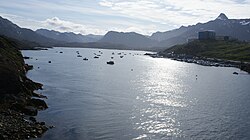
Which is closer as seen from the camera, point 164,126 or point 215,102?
point 164,126

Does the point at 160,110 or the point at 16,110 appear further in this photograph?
the point at 160,110

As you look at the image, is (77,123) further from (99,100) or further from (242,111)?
(242,111)

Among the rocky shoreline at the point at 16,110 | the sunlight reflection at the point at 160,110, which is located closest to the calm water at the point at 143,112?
the sunlight reflection at the point at 160,110

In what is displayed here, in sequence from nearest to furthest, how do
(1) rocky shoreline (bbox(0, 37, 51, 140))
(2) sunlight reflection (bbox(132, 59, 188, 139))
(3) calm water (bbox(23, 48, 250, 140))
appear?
1. (1) rocky shoreline (bbox(0, 37, 51, 140))
2. (3) calm water (bbox(23, 48, 250, 140))
3. (2) sunlight reflection (bbox(132, 59, 188, 139))

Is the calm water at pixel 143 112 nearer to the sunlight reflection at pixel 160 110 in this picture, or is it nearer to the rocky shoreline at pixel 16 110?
the sunlight reflection at pixel 160 110

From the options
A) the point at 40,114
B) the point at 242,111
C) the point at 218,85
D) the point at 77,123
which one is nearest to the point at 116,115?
the point at 77,123

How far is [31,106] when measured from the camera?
170 feet

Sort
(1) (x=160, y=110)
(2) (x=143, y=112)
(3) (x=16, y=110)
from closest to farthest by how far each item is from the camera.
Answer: (3) (x=16, y=110), (2) (x=143, y=112), (1) (x=160, y=110)

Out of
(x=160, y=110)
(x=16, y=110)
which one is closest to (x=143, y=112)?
(x=160, y=110)

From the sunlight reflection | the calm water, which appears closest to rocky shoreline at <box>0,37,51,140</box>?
the calm water

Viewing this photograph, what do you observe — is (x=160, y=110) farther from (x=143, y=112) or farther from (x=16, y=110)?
(x=16, y=110)

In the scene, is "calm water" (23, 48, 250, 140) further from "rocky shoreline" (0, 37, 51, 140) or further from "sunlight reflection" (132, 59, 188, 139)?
"rocky shoreline" (0, 37, 51, 140)

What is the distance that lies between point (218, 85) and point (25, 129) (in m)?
73.8

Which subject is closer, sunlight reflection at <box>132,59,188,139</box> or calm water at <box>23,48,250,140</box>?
calm water at <box>23,48,250,140</box>
